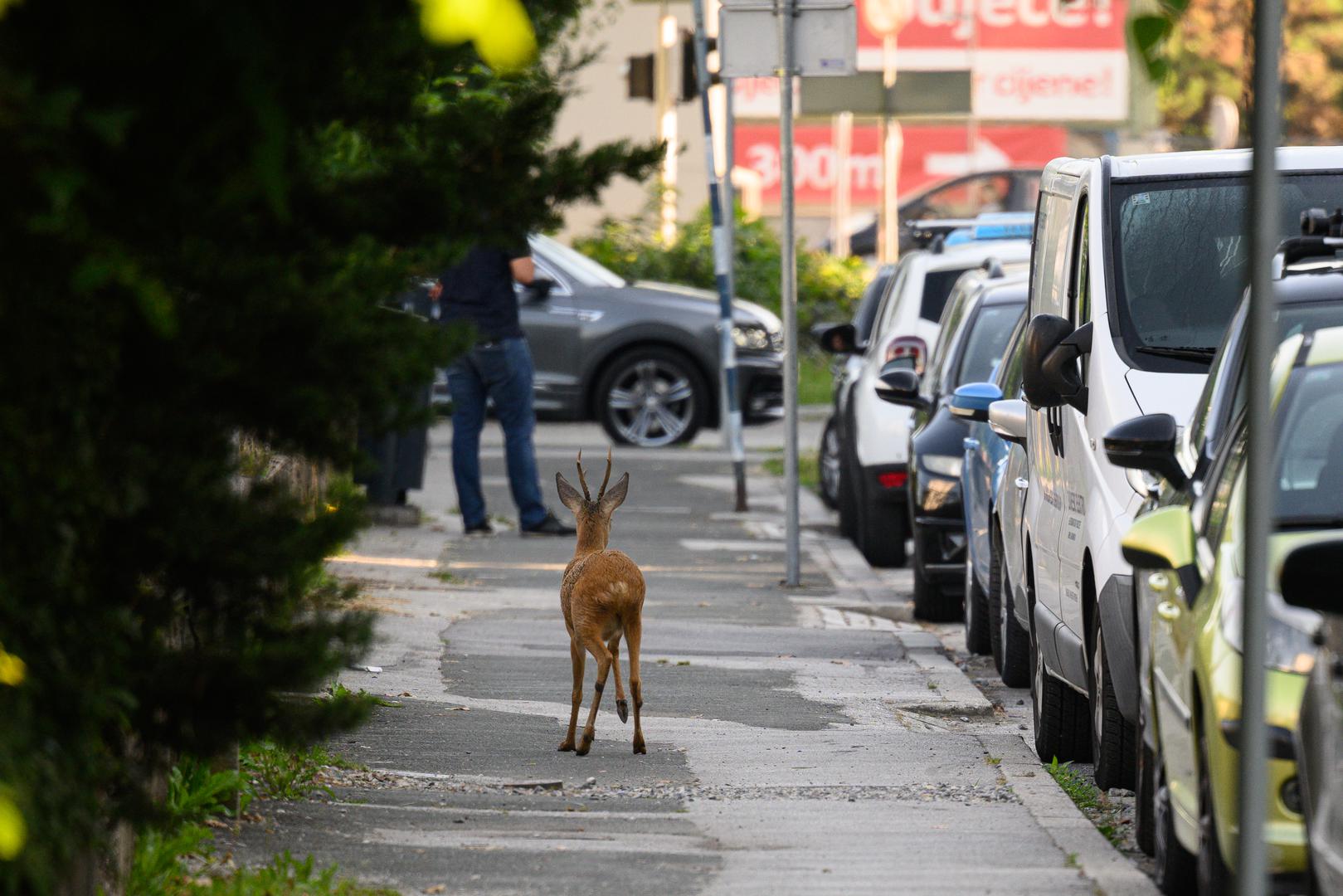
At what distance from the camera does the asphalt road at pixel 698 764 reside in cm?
589

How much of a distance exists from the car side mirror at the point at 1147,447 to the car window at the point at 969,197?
80.1 ft

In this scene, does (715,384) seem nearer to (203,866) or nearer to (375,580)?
(375,580)

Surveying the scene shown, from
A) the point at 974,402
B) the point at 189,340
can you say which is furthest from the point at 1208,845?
the point at 974,402

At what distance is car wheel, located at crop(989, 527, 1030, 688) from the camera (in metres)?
9.36

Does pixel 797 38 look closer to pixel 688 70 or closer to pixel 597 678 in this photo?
pixel 688 70

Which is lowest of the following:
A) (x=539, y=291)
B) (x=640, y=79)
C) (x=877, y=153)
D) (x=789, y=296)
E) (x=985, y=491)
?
(x=985, y=491)

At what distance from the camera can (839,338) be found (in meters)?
15.3

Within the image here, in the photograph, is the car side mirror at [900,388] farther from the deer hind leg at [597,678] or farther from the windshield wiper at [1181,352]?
the deer hind leg at [597,678]

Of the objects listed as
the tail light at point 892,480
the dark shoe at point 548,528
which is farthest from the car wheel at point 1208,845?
the dark shoe at point 548,528

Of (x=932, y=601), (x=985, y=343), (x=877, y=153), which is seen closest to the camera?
(x=932, y=601)

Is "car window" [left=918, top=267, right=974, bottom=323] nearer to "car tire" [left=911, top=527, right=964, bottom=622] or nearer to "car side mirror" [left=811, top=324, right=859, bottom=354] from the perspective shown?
"car side mirror" [left=811, top=324, right=859, bottom=354]

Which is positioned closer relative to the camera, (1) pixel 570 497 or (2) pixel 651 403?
(1) pixel 570 497

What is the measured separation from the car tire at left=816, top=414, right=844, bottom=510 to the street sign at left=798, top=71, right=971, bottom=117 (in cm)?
402

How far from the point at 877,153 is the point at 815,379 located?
20.9 meters
